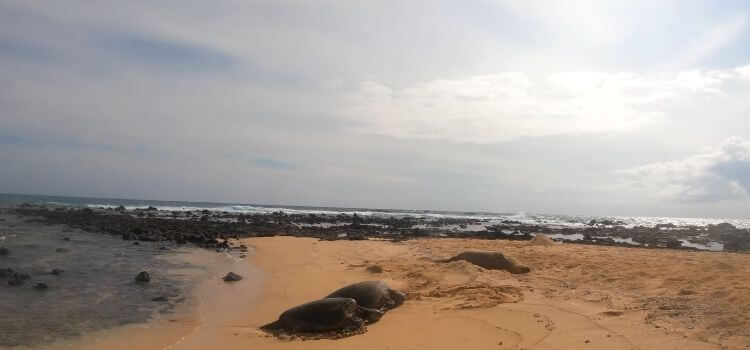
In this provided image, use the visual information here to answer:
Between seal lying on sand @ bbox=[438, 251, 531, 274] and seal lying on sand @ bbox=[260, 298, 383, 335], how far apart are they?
7.02 metres

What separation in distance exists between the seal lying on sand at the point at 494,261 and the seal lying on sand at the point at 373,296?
5.26 meters

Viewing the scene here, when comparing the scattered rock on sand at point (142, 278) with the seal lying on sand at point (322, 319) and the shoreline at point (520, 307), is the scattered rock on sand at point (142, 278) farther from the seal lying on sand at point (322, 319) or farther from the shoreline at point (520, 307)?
the seal lying on sand at point (322, 319)

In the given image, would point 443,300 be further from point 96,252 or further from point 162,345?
point 96,252

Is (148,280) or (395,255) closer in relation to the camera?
(148,280)

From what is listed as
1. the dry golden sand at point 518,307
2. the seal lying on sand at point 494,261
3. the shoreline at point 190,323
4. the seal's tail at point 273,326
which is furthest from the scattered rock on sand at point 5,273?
the seal lying on sand at point 494,261

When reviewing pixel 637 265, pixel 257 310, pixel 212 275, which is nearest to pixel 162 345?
pixel 257 310

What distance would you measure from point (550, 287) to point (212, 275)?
9724 millimetres

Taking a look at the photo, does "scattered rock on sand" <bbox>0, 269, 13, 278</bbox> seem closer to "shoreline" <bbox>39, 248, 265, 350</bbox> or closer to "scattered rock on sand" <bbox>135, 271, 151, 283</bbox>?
"scattered rock on sand" <bbox>135, 271, 151, 283</bbox>

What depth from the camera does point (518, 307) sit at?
8711 mm

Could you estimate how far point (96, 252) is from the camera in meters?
17.7

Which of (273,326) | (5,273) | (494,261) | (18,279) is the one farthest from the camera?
(494,261)

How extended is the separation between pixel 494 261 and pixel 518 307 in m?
5.42

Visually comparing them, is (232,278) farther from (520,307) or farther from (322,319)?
(520,307)

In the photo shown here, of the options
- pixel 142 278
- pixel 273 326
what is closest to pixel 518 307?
pixel 273 326
